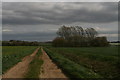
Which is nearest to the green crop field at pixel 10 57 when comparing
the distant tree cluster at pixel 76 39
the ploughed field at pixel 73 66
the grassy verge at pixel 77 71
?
the ploughed field at pixel 73 66

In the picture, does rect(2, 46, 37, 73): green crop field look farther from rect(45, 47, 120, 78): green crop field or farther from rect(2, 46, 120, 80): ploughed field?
rect(45, 47, 120, 78): green crop field

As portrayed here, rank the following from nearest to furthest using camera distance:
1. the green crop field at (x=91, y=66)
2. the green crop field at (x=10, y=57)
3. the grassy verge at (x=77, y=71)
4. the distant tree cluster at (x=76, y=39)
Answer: the grassy verge at (x=77, y=71), the green crop field at (x=91, y=66), the green crop field at (x=10, y=57), the distant tree cluster at (x=76, y=39)

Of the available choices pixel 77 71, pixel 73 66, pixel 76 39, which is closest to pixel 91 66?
pixel 73 66

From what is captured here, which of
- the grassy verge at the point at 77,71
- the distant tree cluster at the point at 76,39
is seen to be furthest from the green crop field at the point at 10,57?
the distant tree cluster at the point at 76,39

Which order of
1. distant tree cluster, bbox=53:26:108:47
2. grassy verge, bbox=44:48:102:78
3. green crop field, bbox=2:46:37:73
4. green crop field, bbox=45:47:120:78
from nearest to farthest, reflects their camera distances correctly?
grassy verge, bbox=44:48:102:78 < green crop field, bbox=45:47:120:78 < green crop field, bbox=2:46:37:73 < distant tree cluster, bbox=53:26:108:47

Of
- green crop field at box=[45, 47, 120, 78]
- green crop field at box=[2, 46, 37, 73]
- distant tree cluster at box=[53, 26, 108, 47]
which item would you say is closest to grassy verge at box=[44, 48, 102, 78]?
green crop field at box=[45, 47, 120, 78]

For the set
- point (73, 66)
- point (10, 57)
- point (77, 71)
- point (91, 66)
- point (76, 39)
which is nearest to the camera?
point (77, 71)

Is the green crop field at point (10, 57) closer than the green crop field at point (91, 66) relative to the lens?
No

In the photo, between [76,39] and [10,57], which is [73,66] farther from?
[76,39]

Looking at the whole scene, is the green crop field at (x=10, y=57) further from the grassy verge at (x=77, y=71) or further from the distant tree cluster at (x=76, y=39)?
the distant tree cluster at (x=76, y=39)

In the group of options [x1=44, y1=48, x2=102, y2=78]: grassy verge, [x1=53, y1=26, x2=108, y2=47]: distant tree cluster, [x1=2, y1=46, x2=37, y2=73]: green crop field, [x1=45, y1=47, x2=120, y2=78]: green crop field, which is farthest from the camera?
[x1=53, y1=26, x2=108, y2=47]: distant tree cluster

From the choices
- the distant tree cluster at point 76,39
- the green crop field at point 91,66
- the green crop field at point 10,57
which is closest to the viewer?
the green crop field at point 91,66

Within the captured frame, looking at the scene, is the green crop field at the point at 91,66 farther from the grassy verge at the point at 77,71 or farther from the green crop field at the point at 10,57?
the green crop field at the point at 10,57

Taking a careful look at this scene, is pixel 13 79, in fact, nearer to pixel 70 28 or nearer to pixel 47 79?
pixel 47 79
